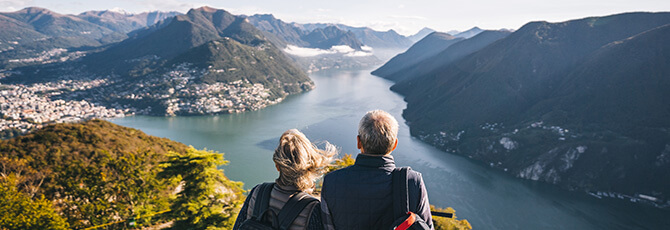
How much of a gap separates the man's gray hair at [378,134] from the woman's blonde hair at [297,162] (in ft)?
0.91

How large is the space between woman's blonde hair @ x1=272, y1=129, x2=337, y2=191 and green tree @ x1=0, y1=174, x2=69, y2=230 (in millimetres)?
11627

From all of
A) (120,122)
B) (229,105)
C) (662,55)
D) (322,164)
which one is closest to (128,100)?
(120,122)

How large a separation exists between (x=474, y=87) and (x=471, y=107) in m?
8.25

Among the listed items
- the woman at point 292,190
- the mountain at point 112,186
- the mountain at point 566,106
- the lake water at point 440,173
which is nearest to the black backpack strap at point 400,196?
the woman at point 292,190

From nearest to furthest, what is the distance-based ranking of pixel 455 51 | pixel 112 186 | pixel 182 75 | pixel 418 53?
pixel 112 186 → pixel 182 75 → pixel 455 51 → pixel 418 53

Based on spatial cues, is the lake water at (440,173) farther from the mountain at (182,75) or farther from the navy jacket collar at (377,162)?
the navy jacket collar at (377,162)

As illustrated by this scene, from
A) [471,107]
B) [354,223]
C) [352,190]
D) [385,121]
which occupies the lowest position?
[471,107]

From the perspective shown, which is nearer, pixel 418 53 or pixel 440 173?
pixel 440 173

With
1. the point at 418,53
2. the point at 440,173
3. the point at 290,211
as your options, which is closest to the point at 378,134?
the point at 290,211

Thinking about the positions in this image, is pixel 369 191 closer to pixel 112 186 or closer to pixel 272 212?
pixel 272 212

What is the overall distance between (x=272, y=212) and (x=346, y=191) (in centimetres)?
41

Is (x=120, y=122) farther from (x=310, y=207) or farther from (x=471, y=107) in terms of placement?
(x=310, y=207)

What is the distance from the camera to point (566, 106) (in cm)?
5328

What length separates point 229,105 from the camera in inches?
2940
